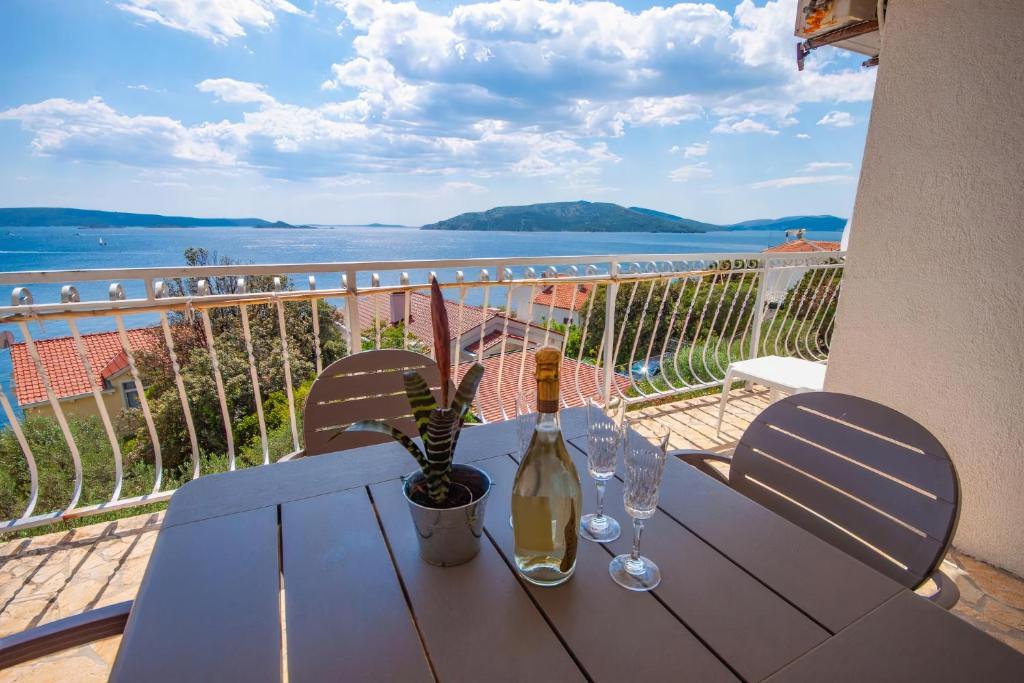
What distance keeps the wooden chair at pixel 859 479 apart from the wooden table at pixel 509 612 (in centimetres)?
36

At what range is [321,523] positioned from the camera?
0.99 metres

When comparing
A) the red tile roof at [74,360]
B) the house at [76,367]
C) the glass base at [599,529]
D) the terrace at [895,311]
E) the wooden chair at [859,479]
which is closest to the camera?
the glass base at [599,529]

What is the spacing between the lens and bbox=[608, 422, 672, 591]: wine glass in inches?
31.9

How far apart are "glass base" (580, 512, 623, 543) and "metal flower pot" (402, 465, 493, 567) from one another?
0.22 m

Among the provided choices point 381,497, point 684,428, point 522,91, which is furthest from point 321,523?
point 522,91

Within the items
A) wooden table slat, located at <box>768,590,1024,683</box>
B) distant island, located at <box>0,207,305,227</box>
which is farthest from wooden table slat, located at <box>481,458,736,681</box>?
distant island, located at <box>0,207,305,227</box>

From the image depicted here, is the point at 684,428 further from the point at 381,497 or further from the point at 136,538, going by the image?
→ the point at 136,538

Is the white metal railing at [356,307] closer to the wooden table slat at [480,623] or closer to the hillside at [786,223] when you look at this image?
the wooden table slat at [480,623]

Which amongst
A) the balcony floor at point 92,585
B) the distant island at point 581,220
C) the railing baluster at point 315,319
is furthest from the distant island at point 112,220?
the balcony floor at point 92,585

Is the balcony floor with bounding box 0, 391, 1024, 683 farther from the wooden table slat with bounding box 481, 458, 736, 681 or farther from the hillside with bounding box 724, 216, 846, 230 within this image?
the hillside with bounding box 724, 216, 846, 230

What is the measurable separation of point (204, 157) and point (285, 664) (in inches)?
1378

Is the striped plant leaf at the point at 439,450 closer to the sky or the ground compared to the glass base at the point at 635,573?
closer to the sky

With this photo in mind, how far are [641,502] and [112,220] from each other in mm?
14769

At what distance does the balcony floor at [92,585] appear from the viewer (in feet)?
5.49
